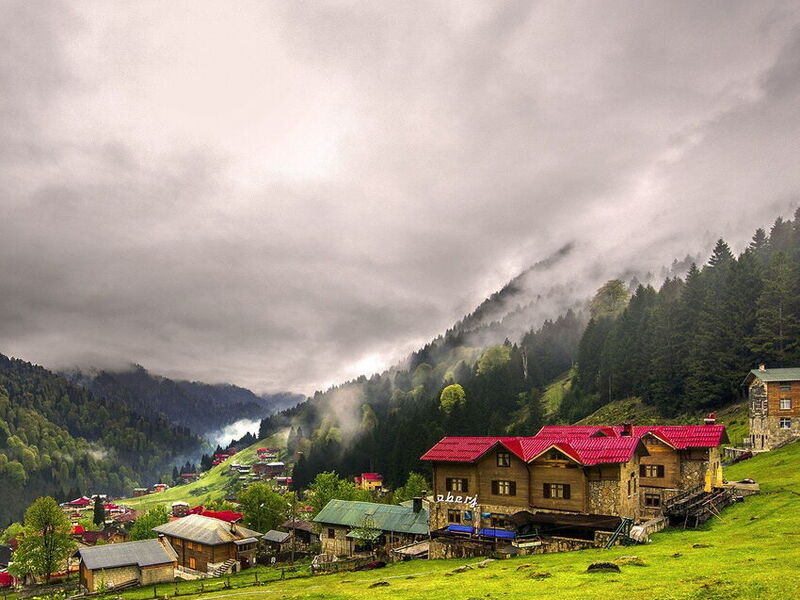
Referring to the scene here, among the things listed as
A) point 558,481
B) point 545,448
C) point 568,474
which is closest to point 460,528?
point 558,481

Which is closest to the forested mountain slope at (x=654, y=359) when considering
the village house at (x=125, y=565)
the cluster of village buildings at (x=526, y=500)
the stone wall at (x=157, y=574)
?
the cluster of village buildings at (x=526, y=500)

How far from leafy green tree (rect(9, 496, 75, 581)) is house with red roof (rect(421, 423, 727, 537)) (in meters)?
64.7

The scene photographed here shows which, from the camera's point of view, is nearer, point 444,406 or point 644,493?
point 644,493

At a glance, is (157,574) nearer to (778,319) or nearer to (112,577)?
(112,577)

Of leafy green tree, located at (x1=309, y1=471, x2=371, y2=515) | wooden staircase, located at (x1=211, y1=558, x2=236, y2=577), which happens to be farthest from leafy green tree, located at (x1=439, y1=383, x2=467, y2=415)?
wooden staircase, located at (x1=211, y1=558, x2=236, y2=577)

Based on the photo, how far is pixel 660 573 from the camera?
97.8 feet

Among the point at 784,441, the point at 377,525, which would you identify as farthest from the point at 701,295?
the point at 377,525

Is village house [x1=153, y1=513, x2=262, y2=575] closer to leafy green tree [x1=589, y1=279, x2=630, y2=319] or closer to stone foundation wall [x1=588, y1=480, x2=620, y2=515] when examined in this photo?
stone foundation wall [x1=588, y1=480, x2=620, y2=515]

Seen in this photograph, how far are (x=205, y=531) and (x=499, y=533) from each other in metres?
50.9

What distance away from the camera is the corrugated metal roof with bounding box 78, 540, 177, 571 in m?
71.4

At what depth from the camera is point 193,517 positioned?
90.9 meters

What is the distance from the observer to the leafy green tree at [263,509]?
10425 cm

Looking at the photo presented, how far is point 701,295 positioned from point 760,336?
21744mm

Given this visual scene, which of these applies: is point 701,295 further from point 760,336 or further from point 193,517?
point 193,517
